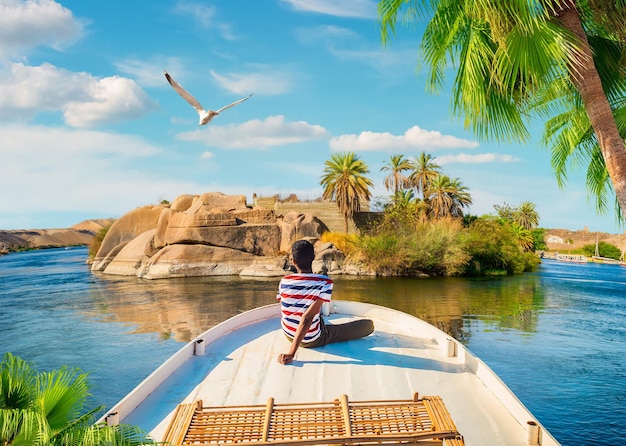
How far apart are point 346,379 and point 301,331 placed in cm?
66

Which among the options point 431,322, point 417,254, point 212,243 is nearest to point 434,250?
point 417,254

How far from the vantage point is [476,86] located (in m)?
8.01

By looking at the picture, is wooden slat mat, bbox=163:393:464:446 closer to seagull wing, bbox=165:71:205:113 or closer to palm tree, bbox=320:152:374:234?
seagull wing, bbox=165:71:205:113

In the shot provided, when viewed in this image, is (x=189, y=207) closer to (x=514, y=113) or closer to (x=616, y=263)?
(x=514, y=113)

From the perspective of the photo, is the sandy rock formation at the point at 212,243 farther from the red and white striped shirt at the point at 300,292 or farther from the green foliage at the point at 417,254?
the red and white striped shirt at the point at 300,292

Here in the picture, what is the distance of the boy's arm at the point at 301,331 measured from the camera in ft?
16.9

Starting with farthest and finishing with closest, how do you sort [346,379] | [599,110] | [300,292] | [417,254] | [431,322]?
[417,254], [431,322], [599,110], [300,292], [346,379]

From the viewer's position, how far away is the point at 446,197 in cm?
4659

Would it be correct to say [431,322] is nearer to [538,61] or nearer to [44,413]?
[538,61]

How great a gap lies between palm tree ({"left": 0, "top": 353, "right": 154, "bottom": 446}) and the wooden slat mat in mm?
645

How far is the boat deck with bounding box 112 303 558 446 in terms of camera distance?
4.01m

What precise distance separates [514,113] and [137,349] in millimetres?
10406

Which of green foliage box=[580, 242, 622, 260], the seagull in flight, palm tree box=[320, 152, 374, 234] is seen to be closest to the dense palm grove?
palm tree box=[320, 152, 374, 234]

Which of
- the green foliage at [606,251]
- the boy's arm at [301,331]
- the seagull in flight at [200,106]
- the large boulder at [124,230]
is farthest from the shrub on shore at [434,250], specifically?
the green foliage at [606,251]
